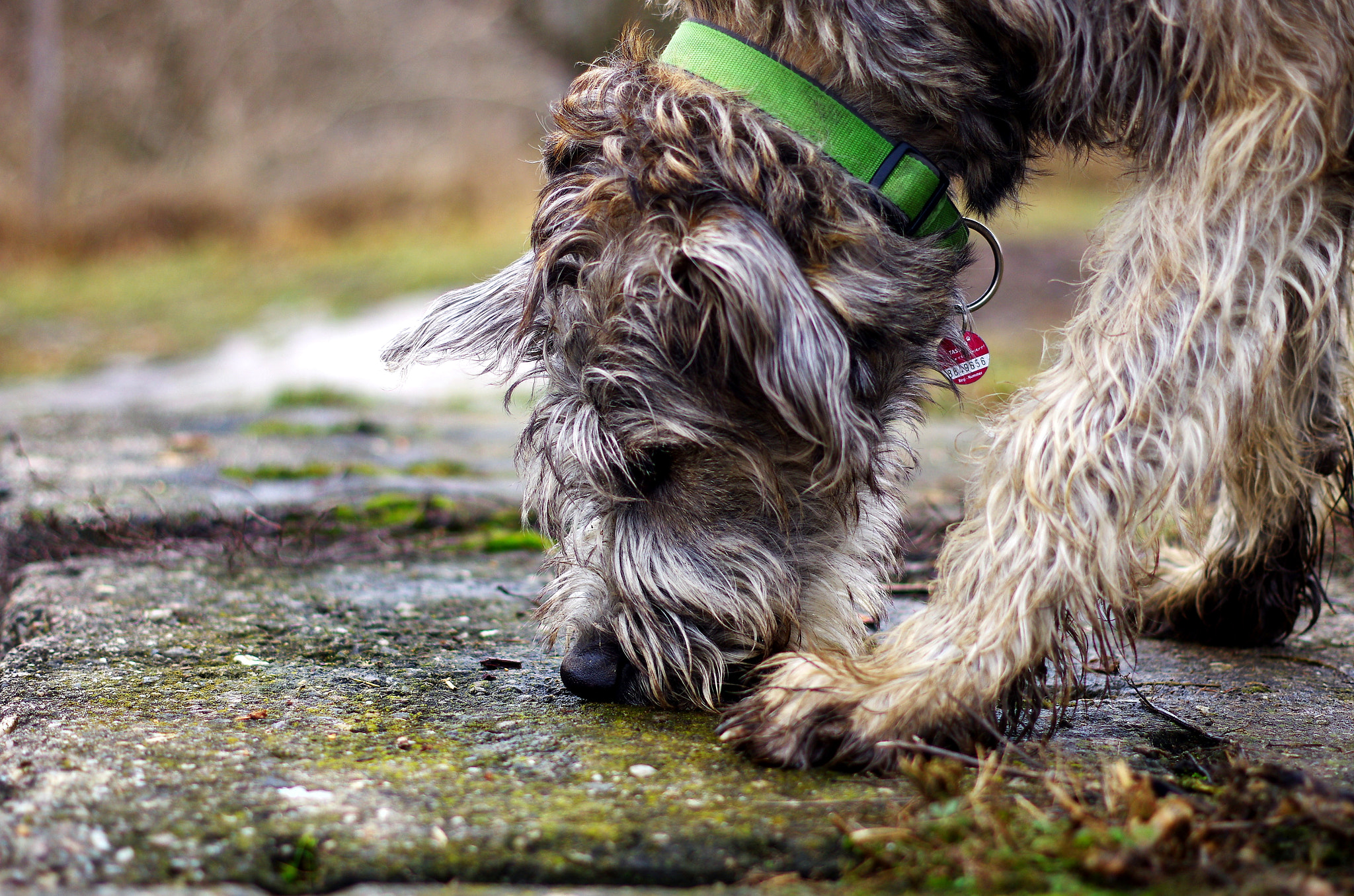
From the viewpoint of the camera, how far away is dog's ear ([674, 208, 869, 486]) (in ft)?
7.95

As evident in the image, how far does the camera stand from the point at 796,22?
2.66m

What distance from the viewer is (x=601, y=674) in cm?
261

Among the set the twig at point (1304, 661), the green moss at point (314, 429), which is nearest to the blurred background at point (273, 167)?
the green moss at point (314, 429)

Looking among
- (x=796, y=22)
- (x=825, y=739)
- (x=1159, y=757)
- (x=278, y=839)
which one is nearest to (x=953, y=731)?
(x=825, y=739)

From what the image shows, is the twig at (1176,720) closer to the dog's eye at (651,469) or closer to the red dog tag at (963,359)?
the red dog tag at (963,359)

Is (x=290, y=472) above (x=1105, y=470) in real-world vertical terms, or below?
below

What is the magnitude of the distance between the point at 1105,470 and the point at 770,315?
709 mm

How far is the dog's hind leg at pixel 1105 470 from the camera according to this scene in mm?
2191

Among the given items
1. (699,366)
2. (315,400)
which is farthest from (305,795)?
(315,400)

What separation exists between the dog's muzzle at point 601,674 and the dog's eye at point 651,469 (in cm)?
37

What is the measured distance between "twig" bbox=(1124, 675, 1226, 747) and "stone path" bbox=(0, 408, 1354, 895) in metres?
0.02

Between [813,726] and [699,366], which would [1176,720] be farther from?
[699,366]

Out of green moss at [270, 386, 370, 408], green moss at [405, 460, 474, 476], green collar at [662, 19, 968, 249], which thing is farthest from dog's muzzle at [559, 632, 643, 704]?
green moss at [270, 386, 370, 408]

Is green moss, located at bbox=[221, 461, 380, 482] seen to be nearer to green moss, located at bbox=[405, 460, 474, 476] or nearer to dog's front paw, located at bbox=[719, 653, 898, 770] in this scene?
green moss, located at bbox=[405, 460, 474, 476]
